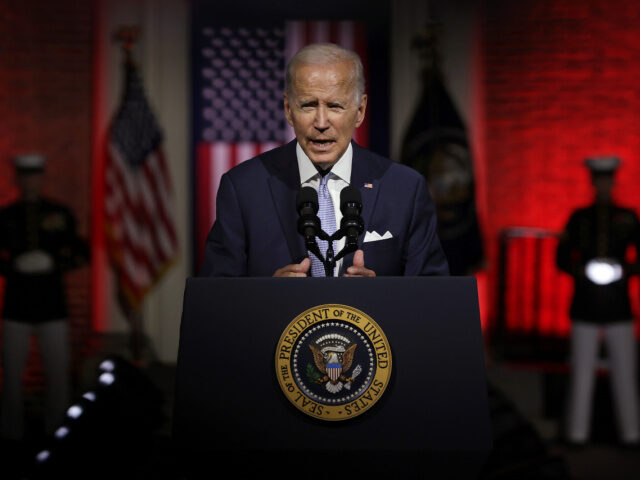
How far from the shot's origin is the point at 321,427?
1.31 meters

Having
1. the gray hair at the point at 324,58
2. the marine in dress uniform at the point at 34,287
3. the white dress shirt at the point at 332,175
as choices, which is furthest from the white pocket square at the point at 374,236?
the marine in dress uniform at the point at 34,287

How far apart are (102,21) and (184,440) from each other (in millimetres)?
4453

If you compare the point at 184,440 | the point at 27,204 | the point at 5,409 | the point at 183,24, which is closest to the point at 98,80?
the point at 183,24

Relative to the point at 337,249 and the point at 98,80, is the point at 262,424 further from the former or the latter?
the point at 98,80

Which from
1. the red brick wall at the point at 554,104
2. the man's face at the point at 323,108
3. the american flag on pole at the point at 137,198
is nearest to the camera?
the man's face at the point at 323,108

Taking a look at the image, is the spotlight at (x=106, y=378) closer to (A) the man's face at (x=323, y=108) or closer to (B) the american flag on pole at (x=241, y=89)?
(A) the man's face at (x=323, y=108)

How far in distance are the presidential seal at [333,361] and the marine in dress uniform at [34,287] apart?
3129 mm

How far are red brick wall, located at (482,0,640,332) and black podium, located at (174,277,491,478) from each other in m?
3.98

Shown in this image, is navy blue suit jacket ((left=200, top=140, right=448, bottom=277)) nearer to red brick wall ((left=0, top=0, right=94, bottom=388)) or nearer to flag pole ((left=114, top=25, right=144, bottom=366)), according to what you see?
flag pole ((left=114, top=25, right=144, bottom=366))

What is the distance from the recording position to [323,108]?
1.74 m

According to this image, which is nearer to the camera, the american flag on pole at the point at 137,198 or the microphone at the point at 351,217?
the microphone at the point at 351,217

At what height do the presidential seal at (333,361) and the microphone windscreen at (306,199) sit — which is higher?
the microphone windscreen at (306,199)

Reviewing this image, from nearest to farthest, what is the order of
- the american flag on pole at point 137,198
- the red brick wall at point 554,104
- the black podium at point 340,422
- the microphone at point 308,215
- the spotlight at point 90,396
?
1. the black podium at point 340,422
2. the microphone at point 308,215
3. the spotlight at point 90,396
4. the american flag on pole at point 137,198
5. the red brick wall at point 554,104

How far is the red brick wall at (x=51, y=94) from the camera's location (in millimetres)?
4879
